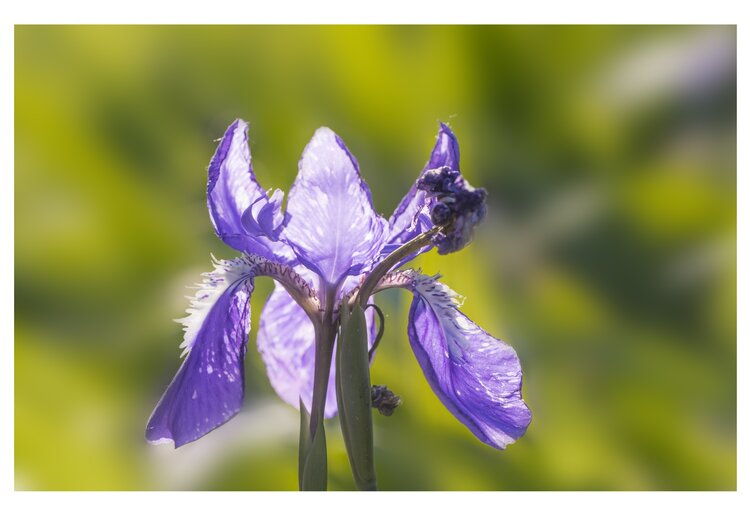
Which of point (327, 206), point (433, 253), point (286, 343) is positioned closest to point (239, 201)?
point (327, 206)

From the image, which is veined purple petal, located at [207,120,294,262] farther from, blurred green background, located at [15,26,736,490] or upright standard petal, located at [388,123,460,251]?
blurred green background, located at [15,26,736,490]

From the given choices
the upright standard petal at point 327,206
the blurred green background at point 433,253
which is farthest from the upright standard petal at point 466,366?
the blurred green background at point 433,253

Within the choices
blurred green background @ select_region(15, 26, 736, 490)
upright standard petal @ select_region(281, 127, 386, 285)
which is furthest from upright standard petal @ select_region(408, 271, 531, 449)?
blurred green background @ select_region(15, 26, 736, 490)

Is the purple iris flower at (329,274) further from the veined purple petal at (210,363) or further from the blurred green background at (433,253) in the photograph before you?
the blurred green background at (433,253)

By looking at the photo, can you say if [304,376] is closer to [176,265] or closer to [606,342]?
[176,265]

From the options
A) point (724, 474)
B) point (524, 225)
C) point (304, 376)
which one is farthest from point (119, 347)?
point (724, 474)

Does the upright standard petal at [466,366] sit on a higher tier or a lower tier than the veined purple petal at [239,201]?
lower

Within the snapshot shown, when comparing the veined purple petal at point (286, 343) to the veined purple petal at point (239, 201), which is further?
the veined purple petal at point (286, 343)

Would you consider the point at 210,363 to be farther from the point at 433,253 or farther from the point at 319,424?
the point at 433,253
